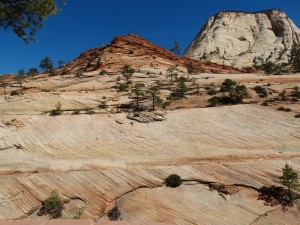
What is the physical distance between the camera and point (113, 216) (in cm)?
2347

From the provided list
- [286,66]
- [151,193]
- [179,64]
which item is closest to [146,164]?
[151,193]

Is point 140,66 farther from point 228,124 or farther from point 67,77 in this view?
point 228,124

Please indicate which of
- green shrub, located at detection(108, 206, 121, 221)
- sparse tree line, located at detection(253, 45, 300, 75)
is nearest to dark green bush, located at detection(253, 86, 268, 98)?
sparse tree line, located at detection(253, 45, 300, 75)

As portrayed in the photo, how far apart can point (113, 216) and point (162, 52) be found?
61.8 m

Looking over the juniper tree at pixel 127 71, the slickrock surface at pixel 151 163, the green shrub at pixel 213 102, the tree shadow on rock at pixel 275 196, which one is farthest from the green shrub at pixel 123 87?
the tree shadow on rock at pixel 275 196

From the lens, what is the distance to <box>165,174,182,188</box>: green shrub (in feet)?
85.1

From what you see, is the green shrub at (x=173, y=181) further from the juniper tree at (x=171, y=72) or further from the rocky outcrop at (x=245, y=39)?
the rocky outcrop at (x=245, y=39)

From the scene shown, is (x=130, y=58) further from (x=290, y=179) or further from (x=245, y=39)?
(x=245, y=39)

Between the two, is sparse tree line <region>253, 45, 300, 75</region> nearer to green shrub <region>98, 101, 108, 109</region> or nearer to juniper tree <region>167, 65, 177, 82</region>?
juniper tree <region>167, 65, 177, 82</region>

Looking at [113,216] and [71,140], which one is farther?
[71,140]

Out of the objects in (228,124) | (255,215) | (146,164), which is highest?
(228,124)

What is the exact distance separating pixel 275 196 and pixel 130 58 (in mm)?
54347

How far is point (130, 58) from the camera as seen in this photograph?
7312 cm

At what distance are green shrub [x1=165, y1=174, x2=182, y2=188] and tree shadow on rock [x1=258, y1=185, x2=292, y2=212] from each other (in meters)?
6.47
